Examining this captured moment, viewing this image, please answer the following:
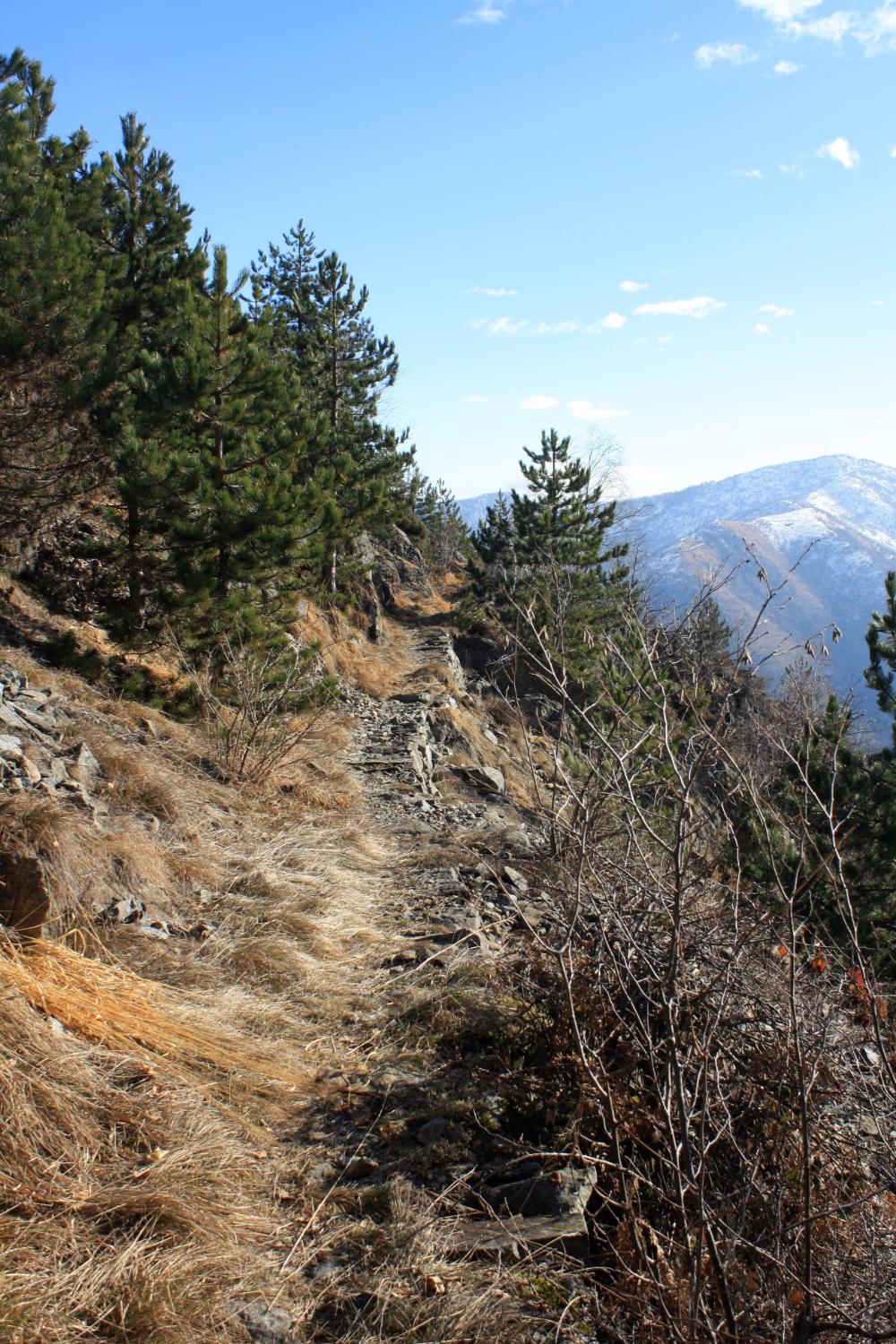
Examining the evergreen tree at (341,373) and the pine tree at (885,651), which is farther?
the evergreen tree at (341,373)

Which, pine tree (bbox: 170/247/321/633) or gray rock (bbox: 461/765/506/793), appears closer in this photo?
pine tree (bbox: 170/247/321/633)

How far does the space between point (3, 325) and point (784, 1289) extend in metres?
9.61

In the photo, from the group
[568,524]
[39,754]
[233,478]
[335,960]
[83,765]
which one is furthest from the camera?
[568,524]

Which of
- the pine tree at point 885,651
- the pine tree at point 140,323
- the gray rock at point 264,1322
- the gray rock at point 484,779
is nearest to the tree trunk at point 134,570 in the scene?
the pine tree at point 140,323

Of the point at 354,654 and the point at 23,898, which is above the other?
the point at 354,654

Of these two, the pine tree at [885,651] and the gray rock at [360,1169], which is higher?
the pine tree at [885,651]

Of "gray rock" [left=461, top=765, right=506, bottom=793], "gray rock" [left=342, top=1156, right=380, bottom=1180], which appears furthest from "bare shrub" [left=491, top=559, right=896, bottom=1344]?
"gray rock" [left=461, top=765, right=506, bottom=793]

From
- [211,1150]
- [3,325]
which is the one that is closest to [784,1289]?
[211,1150]

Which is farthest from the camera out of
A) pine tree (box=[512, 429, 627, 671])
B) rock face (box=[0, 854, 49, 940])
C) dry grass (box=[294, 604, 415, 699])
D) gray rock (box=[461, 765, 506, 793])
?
pine tree (box=[512, 429, 627, 671])

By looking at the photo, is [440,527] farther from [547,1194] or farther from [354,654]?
[547,1194]

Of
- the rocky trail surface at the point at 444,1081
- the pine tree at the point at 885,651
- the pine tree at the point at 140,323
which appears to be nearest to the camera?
the rocky trail surface at the point at 444,1081

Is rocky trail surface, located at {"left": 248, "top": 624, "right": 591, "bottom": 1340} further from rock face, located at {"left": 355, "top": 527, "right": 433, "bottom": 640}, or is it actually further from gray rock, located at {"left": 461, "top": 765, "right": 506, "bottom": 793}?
rock face, located at {"left": 355, "top": 527, "right": 433, "bottom": 640}

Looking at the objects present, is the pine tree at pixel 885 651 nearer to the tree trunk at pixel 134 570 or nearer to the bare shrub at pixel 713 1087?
the bare shrub at pixel 713 1087

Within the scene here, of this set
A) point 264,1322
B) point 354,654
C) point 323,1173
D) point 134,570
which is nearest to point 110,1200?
point 264,1322
